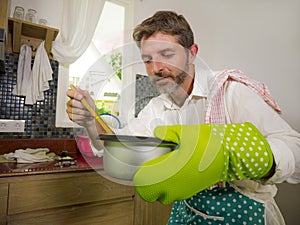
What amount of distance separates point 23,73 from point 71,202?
0.85 metres

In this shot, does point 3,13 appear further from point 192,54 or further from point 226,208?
point 226,208

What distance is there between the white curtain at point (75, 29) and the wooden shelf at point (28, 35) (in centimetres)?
6

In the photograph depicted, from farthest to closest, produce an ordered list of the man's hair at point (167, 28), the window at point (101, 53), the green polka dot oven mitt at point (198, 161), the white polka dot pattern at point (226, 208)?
the window at point (101, 53), the man's hair at point (167, 28), the white polka dot pattern at point (226, 208), the green polka dot oven mitt at point (198, 161)

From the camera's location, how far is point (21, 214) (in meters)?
1.12

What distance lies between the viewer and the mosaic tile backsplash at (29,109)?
1.50 meters

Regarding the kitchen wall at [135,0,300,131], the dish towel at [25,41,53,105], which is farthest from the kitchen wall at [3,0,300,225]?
the dish towel at [25,41,53,105]

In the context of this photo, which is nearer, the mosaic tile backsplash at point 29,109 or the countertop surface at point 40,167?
the countertop surface at point 40,167

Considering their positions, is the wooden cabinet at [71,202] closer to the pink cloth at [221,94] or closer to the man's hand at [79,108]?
the man's hand at [79,108]

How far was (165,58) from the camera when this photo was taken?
0.71 metres

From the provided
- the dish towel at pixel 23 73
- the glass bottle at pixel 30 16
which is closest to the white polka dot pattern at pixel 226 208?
the dish towel at pixel 23 73

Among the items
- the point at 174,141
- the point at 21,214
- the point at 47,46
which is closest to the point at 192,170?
the point at 174,141

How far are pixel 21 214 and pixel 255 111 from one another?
1096 mm

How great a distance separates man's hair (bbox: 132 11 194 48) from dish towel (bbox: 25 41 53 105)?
960mm

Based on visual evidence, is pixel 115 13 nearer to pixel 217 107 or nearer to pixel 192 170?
pixel 217 107
